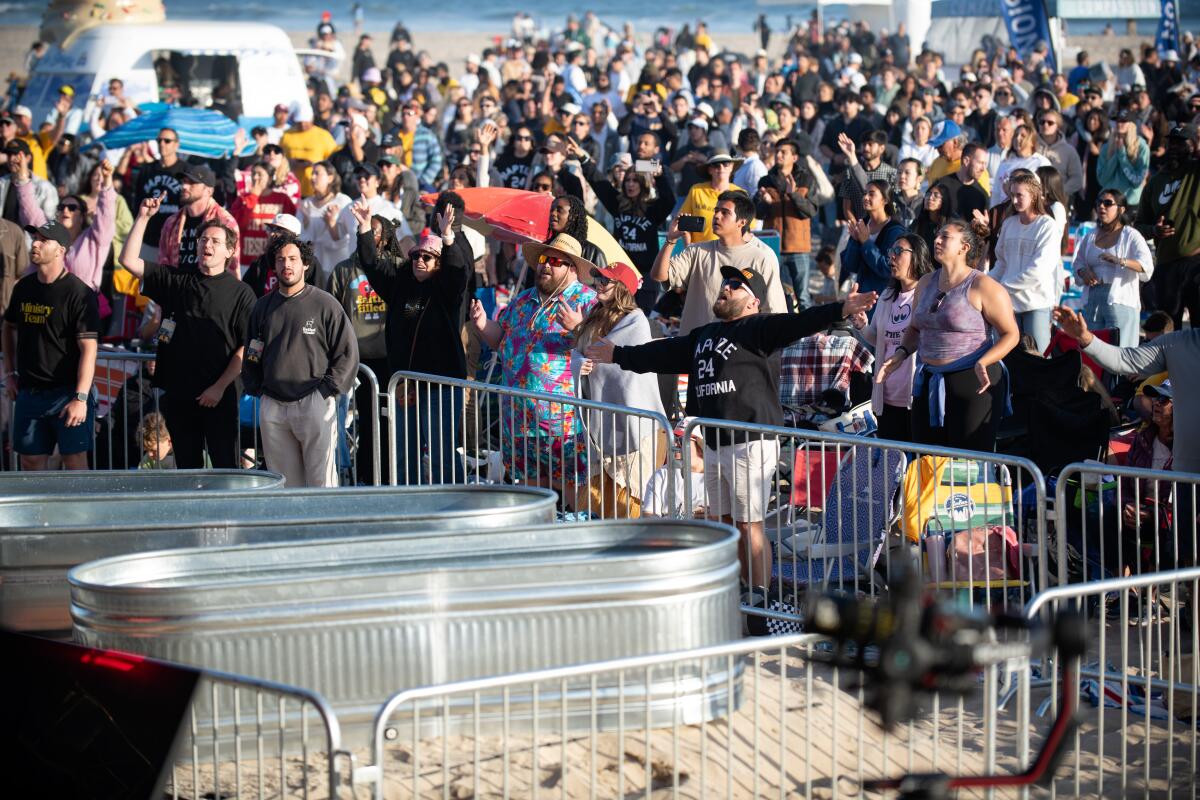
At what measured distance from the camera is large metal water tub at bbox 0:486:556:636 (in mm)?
6977

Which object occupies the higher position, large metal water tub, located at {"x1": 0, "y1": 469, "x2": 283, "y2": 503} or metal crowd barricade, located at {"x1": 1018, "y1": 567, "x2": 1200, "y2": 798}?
large metal water tub, located at {"x1": 0, "y1": 469, "x2": 283, "y2": 503}

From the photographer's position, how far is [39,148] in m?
20.1

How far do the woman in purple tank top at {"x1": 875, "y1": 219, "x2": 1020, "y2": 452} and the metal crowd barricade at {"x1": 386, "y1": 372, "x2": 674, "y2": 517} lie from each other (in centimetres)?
143

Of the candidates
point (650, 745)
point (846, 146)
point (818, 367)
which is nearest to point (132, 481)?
point (650, 745)

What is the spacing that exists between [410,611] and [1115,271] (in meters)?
7.89

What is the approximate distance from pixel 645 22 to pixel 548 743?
84956mm

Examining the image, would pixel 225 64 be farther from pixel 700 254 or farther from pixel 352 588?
pixel 352 588

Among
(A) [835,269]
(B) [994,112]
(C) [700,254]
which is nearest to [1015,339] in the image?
(C) [700,254]

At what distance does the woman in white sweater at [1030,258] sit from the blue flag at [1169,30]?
16846 mm

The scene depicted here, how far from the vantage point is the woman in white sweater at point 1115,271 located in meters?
12.5

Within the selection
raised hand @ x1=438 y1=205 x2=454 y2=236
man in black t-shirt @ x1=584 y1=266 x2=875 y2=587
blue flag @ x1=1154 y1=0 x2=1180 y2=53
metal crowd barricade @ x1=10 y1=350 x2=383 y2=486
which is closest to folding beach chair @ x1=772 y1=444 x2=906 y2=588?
man in black t-shirt @ x1=584 y1=266 x2=875 y2=587

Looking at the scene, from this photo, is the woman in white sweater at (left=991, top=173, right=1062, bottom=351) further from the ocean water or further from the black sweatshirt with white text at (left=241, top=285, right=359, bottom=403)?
the ocean water

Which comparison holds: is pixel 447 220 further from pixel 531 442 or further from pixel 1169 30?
pixel 1169 30

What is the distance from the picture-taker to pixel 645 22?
291 ft
